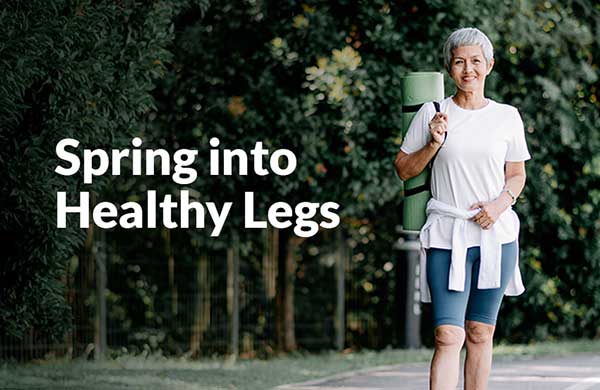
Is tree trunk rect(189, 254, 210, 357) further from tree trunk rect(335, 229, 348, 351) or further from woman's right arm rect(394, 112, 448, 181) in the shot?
woman's right arm rect(394, 112, 448, 181)

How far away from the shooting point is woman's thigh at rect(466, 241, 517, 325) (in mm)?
6230

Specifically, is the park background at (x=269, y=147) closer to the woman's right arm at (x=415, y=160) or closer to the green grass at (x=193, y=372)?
the green grass at (x=193, y=372)

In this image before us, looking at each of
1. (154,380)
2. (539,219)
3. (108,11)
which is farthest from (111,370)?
(539,219)

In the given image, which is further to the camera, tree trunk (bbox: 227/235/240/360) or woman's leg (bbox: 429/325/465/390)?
tree trunk (bbox: 227/235/240/360)

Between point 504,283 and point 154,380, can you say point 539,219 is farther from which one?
point 504,283

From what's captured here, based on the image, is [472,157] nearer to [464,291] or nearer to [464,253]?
[464,253]

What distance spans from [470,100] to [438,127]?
29 centimetres

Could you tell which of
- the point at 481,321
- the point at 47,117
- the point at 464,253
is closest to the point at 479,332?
the point at 481,321

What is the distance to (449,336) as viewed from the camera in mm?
6113

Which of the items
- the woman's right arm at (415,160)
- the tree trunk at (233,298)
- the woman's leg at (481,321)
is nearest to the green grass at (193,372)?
the tree trunk at (233,298)

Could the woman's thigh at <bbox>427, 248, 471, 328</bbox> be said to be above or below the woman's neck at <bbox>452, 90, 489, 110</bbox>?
below

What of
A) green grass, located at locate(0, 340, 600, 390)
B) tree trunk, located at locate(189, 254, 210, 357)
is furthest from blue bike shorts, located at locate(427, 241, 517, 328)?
tree trunk, located at locate(189, 254, 210, 357)

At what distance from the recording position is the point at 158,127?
45.5 feet

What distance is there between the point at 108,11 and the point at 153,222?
21.4ft
